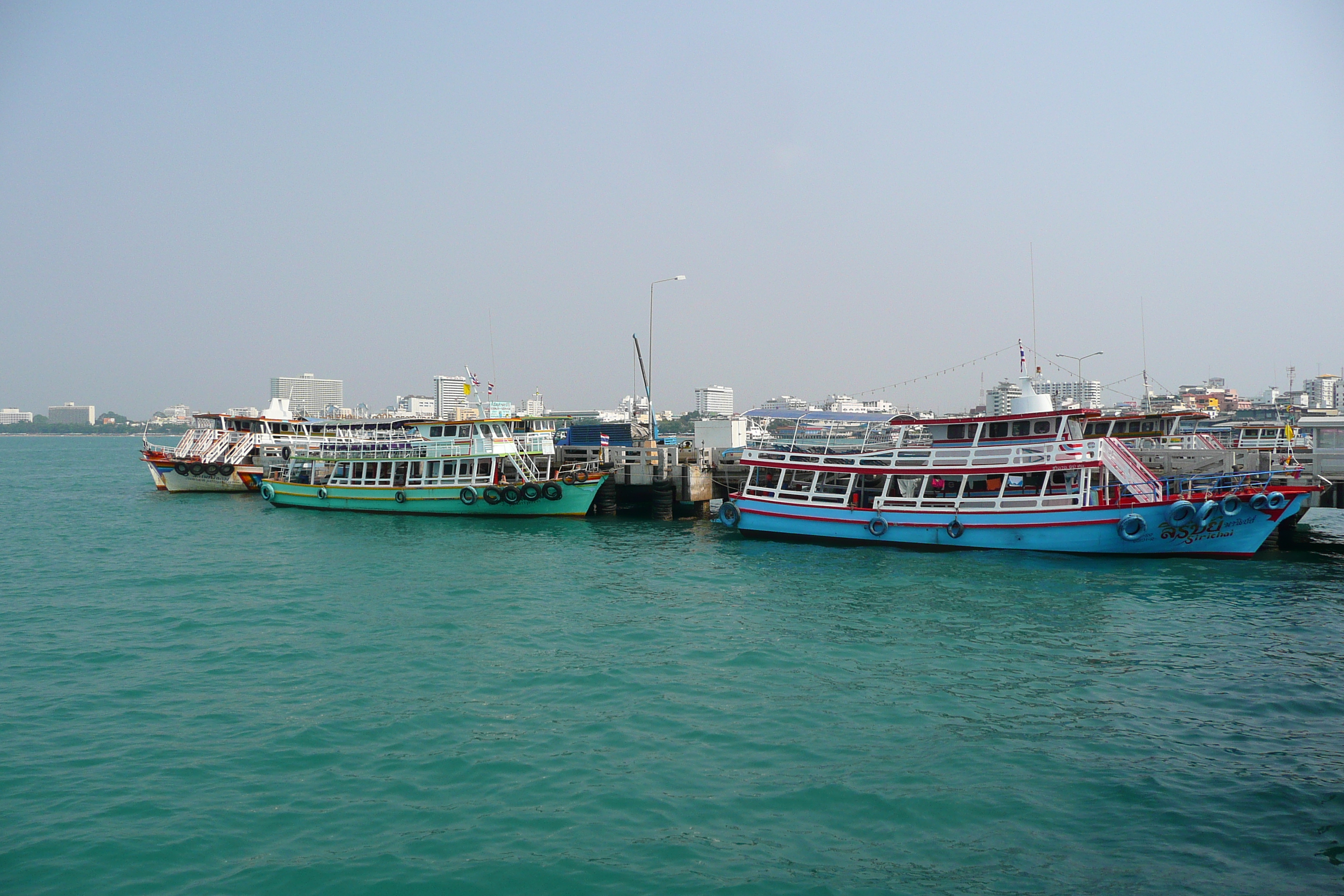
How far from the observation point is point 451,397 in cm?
5425

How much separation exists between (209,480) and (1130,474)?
55.1 meters

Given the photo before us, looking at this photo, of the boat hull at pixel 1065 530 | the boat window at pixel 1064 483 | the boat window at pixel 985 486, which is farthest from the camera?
the boat window at pixel 985 486

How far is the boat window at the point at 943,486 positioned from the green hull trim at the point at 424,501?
15.8 meters

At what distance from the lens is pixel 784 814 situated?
9.94 metres

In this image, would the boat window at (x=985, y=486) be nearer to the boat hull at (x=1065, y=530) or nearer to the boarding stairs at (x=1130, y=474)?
the boat hull at (x=1065, y=530)

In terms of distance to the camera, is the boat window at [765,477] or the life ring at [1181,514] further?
the boat window at [765,477]

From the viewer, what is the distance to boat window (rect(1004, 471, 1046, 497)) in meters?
28.1

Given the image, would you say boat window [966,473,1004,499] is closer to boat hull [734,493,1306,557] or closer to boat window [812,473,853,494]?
boat hull [734,493,1306,557]

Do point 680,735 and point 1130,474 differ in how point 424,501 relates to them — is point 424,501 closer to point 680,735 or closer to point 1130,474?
point 680,735

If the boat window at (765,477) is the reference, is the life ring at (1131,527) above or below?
below

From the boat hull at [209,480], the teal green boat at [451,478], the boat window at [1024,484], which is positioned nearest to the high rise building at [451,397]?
the teal green boat at [451,478]

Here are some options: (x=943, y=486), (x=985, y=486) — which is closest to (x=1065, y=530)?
(x=985, y=486)

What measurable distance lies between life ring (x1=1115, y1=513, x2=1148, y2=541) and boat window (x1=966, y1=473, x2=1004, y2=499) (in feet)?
13.1

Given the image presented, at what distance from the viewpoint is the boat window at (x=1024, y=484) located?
28.1 metres
